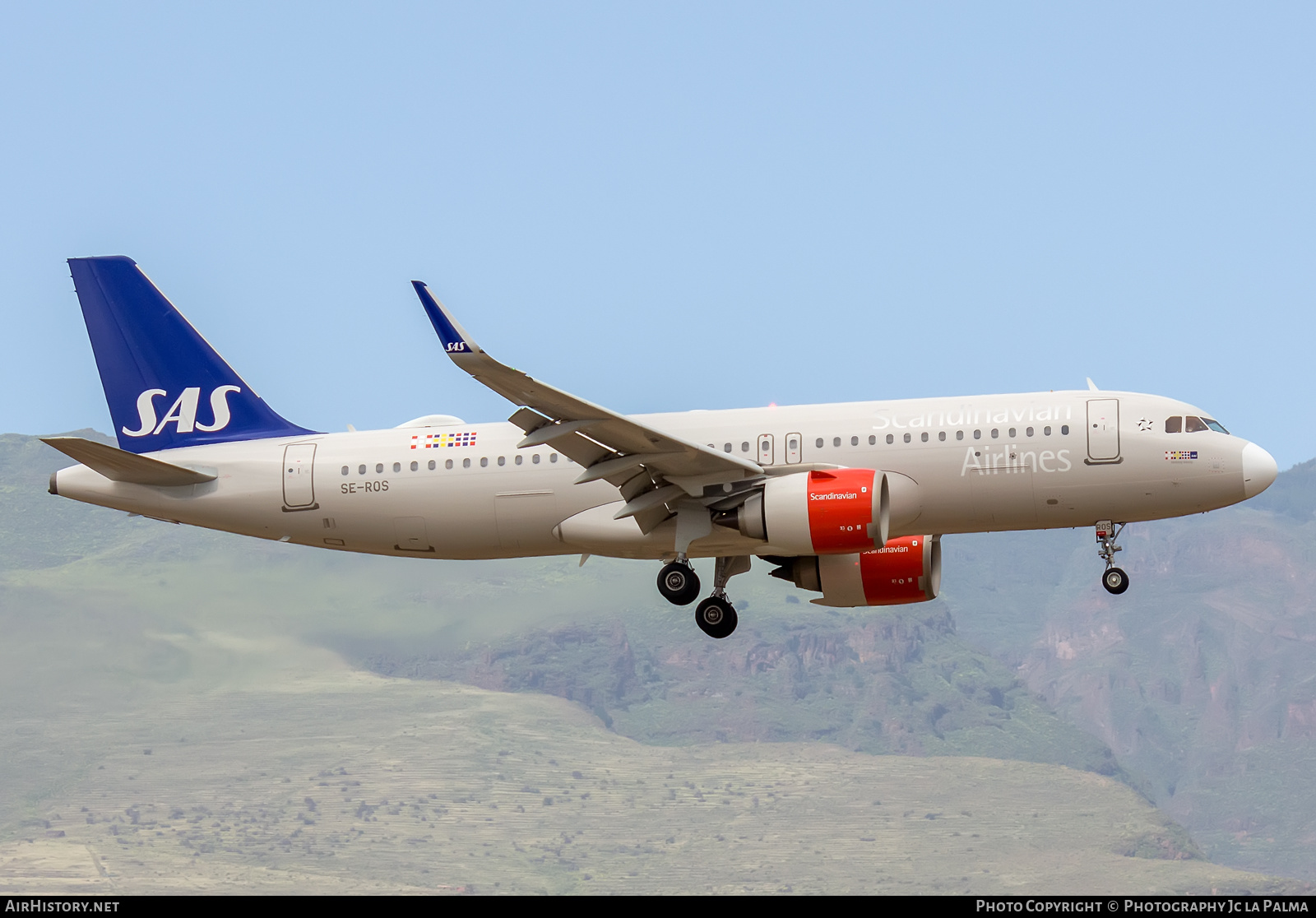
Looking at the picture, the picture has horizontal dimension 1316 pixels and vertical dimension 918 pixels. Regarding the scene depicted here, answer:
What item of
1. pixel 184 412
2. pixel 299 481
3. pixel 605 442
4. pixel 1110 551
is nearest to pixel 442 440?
pixel 299 481

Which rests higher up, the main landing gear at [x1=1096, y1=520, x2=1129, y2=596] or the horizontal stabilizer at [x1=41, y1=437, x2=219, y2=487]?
the horizontal stabilizer at [x1=41, y1=437, x2=219, y2=487]

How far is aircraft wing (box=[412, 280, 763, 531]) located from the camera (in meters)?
34.7

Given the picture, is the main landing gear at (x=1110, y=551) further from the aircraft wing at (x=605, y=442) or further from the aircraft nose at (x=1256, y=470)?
the aircraft wing at (x=605, y=442)

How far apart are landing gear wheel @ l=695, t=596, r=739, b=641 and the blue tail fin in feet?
37.0

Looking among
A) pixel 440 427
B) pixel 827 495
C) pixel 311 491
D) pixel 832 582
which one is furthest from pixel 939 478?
pixel 311 491

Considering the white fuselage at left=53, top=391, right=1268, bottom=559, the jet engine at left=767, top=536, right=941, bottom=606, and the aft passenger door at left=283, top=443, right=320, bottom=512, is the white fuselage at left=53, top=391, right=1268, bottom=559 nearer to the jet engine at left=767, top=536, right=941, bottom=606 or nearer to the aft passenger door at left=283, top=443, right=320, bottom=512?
the aft passenger door at left=283, top=443, right=320, bottom=512

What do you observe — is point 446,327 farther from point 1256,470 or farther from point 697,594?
point 1256,470

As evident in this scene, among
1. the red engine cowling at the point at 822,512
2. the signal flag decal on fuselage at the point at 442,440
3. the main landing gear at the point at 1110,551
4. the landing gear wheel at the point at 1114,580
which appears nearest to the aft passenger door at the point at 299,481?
the signal flag decal on fuselage at the point at 442,440

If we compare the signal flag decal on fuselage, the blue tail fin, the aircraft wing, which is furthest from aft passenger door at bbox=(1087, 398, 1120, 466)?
the blue tail fin

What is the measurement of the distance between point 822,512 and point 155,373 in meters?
18.2

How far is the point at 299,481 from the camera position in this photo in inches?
1695

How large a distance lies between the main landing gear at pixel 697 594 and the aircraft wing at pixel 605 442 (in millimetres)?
1343
